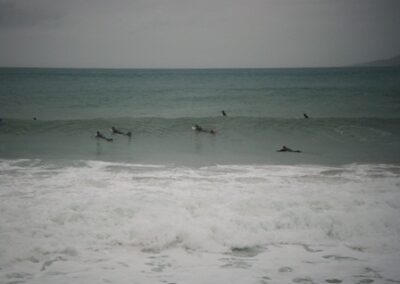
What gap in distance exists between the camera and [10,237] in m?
7.45

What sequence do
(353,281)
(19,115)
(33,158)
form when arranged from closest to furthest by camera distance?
1. (353,281)
2. (33,158)
3. (19,115)

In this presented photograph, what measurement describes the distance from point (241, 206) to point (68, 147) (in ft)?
37.0

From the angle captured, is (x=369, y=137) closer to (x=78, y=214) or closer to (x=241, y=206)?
(x=241, y=206)

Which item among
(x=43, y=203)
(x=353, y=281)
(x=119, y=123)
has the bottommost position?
(x=353, y=281)

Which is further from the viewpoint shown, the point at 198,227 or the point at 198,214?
the point at 198,214

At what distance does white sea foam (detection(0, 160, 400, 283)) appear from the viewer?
6.39m

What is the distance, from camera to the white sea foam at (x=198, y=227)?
639 centimetres

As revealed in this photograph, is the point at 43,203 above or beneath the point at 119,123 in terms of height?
beneath

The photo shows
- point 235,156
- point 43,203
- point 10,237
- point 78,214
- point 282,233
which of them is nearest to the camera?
point 10,237

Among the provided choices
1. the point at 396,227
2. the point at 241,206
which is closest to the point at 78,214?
the point at 241,206

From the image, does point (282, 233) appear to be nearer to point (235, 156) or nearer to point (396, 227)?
point (396, 227)

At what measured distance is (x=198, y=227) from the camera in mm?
8016

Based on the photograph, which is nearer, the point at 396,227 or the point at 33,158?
the point at 396,227

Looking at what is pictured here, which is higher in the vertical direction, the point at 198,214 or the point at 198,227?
the point at 198,214
